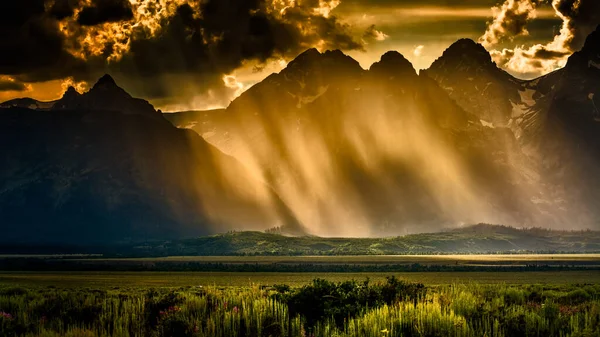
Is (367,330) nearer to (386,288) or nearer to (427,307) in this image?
(427,307)

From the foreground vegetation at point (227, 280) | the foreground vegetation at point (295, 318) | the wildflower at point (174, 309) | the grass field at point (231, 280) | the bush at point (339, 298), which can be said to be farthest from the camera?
the grass field at point (231, 280)

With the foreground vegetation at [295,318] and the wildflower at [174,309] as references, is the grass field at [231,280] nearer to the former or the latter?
Answer: the foreground vegetation at [295,318]

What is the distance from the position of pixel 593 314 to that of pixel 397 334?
11.7 metres

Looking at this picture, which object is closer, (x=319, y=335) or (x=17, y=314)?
(x=319, y=335)

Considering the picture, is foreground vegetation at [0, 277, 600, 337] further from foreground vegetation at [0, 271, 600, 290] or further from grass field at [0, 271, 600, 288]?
grass field at [0, 271, 600, 288]

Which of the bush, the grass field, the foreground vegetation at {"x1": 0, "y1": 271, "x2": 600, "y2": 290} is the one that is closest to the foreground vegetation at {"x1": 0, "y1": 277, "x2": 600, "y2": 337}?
the bush

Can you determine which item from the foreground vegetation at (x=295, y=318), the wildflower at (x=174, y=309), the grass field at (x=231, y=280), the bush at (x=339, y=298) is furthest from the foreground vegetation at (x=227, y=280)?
the wildflower at (x=174, y=309)

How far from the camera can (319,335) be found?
97.2 feet

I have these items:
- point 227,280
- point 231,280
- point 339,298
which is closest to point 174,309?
point 339,298

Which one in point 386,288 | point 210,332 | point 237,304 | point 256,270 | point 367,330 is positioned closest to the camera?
→ point 367,330

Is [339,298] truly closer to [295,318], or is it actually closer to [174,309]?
[295,318]

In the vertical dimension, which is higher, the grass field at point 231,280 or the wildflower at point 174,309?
the wildflower at point 174,309

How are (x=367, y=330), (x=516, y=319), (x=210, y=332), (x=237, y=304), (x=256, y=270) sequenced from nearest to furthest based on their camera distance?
(x=367, y=330), (x=210, y=332), (x=516, y=319), (x=237, y=304), (x=256, y=270)

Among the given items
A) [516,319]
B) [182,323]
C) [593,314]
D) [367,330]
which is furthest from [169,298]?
[593,314]
